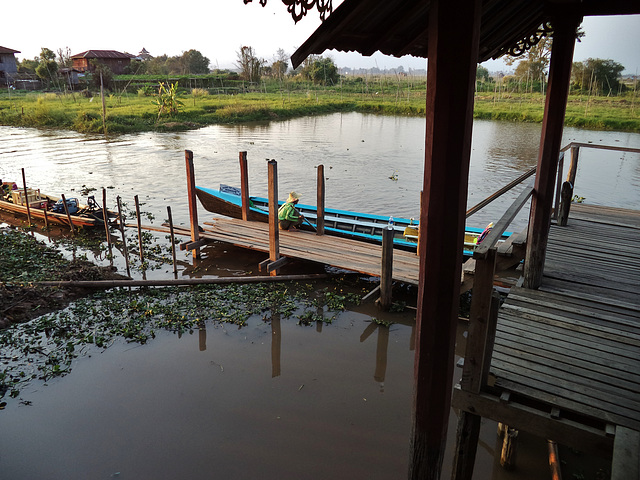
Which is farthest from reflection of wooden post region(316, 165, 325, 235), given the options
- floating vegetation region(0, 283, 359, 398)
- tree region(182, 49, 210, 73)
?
tree region(182, 49, 210, 73)

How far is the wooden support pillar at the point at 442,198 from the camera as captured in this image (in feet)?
7.70

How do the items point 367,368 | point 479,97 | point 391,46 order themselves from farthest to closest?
point 479,97
point 367,368
point 391,46

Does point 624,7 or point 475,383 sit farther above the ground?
point 624,7

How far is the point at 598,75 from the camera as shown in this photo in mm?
41062

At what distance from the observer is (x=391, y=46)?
3.45 metres

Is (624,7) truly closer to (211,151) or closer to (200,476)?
(200,476)

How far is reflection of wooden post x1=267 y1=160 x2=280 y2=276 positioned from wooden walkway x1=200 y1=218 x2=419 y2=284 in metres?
0.29

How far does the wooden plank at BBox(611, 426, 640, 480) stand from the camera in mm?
2498

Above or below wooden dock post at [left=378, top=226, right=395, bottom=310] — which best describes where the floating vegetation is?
below

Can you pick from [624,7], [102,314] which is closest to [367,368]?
[102,314]

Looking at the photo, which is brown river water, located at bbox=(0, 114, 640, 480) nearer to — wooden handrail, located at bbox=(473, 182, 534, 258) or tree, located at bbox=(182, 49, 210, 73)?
wooden handrail, located at bbox=(473, 182, 534, 258)

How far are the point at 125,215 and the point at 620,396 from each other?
1243cm

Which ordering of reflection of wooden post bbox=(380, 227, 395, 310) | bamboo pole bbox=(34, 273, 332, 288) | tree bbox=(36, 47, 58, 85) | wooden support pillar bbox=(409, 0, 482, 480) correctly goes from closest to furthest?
wooden support pillar bbox=(409, 0, 482, 480)
reflection of wooden post bbox=(380, 227, 395, 310)
bamboo pole bbox=(34, 273, 332, 288)
tree bbox=(36, 47, 58, 85)

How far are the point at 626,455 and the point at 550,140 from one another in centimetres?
308
